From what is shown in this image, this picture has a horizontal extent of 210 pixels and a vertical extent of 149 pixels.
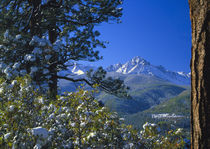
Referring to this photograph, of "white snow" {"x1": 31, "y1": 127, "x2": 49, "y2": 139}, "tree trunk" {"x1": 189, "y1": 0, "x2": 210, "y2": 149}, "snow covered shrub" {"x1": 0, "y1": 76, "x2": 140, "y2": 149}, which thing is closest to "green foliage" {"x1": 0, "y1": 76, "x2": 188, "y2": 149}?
"snow covered shrub" {"x1": 0, "y1": 76, "x2": 140, "y2": 149}

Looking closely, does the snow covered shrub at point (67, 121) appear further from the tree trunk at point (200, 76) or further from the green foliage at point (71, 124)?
the tree trunk at point (200, 76)

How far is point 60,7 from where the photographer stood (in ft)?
35.7

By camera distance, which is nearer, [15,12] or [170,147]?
[170,147]

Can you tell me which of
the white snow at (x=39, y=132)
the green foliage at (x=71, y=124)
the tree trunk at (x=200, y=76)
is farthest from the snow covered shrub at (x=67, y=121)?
the tree trunk at (x=200, y=76)

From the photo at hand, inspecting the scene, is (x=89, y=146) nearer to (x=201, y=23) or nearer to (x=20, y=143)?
(x=20, y=143)

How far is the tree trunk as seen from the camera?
256 cm

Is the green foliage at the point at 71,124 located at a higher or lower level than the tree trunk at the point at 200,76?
lower

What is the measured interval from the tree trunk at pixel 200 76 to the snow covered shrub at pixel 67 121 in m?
2.26

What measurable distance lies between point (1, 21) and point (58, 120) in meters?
7.30

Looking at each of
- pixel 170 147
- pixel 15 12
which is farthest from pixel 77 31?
pixel 170 147

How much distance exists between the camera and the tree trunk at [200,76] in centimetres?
256

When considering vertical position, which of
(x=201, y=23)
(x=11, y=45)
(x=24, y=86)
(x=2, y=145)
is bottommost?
(x=2, y=145)

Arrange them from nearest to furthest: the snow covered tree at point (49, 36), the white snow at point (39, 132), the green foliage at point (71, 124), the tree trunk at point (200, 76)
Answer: the tree trunk at point (200, 76), the white snow at point (39, 132), the green foliage at point (71, 124), the snow covered tree at point (49, 36)

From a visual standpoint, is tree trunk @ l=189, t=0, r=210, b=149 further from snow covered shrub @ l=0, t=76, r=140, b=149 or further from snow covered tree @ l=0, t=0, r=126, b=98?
snow covered tree @ l=0, t=0, r=126, b=98
